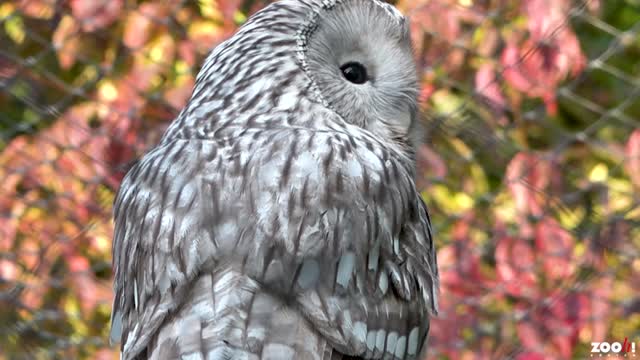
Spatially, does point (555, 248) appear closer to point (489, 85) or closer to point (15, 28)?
point (489, 85)

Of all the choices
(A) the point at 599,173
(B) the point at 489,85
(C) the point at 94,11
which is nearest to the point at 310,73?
(B) the point at 489,85

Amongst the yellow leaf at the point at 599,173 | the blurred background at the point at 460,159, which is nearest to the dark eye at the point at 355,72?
the blurred background at the point at 460,159

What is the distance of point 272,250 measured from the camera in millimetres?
1493

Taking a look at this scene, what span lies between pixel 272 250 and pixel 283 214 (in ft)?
0.14

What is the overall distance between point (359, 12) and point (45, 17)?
1.16 meters

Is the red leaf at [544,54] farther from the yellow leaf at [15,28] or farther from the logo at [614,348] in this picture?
the yellow leaf at [15,28]

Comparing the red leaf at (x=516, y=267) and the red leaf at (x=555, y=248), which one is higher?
the red leaf at (x=555, y=248)

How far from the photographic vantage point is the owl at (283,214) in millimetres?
1470

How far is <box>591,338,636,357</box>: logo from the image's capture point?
8.74 feet

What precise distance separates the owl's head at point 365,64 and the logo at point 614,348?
98 cm

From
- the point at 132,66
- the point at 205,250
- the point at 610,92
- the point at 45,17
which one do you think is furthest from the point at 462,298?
the point at 205,250

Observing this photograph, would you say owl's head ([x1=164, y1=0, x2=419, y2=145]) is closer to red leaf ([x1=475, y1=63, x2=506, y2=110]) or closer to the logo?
red leaf ([x1=475, y1=63, x2=506, y2=110])

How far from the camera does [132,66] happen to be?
2.78 meters

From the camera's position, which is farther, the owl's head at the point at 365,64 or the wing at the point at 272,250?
the owl's head at the point at 365,64
